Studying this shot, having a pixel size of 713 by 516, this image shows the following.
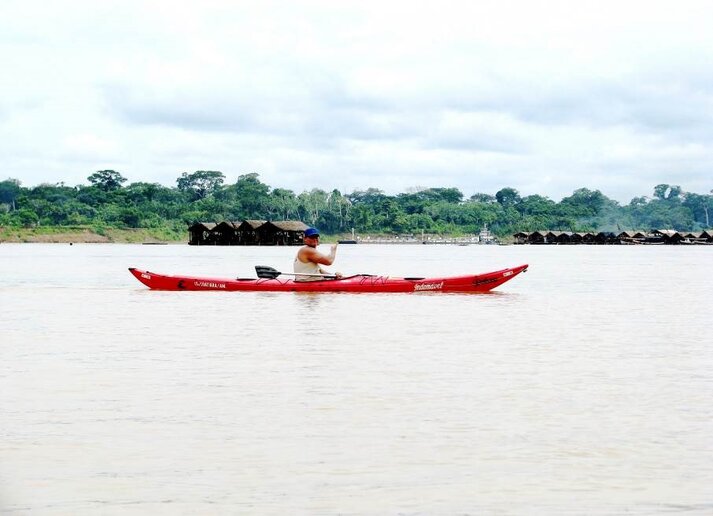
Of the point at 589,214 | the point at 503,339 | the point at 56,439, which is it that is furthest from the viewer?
the point at 589,214

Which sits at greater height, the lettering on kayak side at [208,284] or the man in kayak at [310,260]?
the man in kayak at [310,260]

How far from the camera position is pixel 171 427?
7.86m

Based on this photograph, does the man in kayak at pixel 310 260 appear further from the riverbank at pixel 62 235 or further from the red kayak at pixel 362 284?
the riverbank at pixel 62 235

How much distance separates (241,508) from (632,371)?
6.82 m

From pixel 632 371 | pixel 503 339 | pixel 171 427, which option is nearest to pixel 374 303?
pixel 503 339

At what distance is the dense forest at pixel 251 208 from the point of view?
120438 millimetres

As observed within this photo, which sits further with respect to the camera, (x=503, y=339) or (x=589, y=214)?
(x=589, y=214)

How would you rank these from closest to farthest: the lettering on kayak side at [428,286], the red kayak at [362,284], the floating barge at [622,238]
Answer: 1. the red kayak at [362,284]
2. the lettering on kayak side at [428,286]
3. the floating barge at [622,238]

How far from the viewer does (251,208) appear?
13612cm

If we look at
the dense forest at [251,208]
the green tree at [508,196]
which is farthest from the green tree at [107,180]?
the green tree at [508,196]

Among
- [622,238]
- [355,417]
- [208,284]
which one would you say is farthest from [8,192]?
[355,417]

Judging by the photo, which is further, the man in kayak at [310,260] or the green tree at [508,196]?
the green tree at [508,196]

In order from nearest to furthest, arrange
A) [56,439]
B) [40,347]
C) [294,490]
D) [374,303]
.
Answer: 1. [294,490]
2. [56,439]
3. [40,347]
4. [374,303]

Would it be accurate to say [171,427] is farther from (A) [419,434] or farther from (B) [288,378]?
(B) [288,378]
